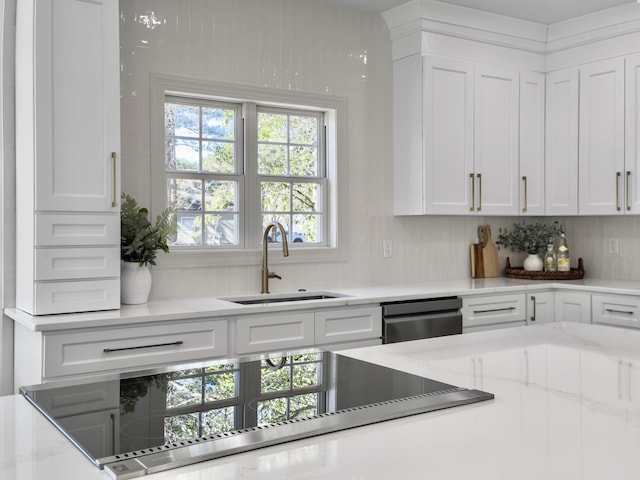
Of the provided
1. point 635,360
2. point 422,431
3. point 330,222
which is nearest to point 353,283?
point 330,222

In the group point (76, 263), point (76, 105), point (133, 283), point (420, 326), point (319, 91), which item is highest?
point (319, 91)

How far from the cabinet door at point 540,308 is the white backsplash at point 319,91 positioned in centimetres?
61

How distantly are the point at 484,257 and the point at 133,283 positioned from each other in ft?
8.27

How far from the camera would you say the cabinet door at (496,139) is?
4.27 meters

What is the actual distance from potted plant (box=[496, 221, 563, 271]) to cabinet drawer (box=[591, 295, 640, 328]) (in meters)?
0.73

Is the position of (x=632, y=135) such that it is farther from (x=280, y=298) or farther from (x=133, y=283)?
(x=133, y=283)

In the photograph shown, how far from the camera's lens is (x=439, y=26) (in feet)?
13.3

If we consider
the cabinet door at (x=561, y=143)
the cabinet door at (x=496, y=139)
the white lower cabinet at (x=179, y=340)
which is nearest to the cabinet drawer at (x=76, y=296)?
the white lower cabinet at (x=179, y=340)

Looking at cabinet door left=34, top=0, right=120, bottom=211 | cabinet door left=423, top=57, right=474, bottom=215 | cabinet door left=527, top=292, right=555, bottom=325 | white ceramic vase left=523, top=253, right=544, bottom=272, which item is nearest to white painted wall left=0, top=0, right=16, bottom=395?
cabinet door left=34, top=0, right=120, bottom=211

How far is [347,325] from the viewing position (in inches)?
134

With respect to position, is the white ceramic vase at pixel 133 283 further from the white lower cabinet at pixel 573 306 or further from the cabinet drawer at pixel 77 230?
the white lower cabinet at pixel 573 306

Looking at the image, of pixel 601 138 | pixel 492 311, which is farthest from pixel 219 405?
pixel 601 138

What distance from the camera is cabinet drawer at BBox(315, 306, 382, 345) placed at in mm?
3312

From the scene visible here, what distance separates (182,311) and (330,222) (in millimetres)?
1435
